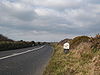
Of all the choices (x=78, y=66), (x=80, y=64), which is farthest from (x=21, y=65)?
(x=78, y=66)

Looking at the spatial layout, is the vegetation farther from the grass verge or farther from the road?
the road

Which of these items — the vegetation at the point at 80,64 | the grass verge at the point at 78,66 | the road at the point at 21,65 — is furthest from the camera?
the road at the point at 21,65

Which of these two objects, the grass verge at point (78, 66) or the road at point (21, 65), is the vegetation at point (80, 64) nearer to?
the grass verge at point (78, 66)

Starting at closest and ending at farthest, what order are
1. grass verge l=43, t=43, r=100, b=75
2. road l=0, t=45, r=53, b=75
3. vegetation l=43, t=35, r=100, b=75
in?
grass verge l=43, t=43, r=100, b=75
vegetation l=43, t=35, r=100, b=75
road l=0, t=45, r=53, b=75

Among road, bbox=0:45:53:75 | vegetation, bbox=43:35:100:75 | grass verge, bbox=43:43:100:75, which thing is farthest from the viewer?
road, bbox=0:45:53:75

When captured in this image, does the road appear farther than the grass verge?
Yes

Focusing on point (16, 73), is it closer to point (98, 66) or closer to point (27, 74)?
point (27, 74)

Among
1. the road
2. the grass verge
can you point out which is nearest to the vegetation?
the grass verge

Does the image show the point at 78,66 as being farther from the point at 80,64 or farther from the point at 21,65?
the point at 21,65

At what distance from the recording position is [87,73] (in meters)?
12.5

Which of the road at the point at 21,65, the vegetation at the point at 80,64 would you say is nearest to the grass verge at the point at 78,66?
the vegetation at the point at 80,64

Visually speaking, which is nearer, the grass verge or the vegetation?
the grass verge

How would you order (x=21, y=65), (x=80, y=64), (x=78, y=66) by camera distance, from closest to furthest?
(x=78, y=66), (x=80, y=64), (x=21, y=65)

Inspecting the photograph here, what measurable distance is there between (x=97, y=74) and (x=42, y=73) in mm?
3863
